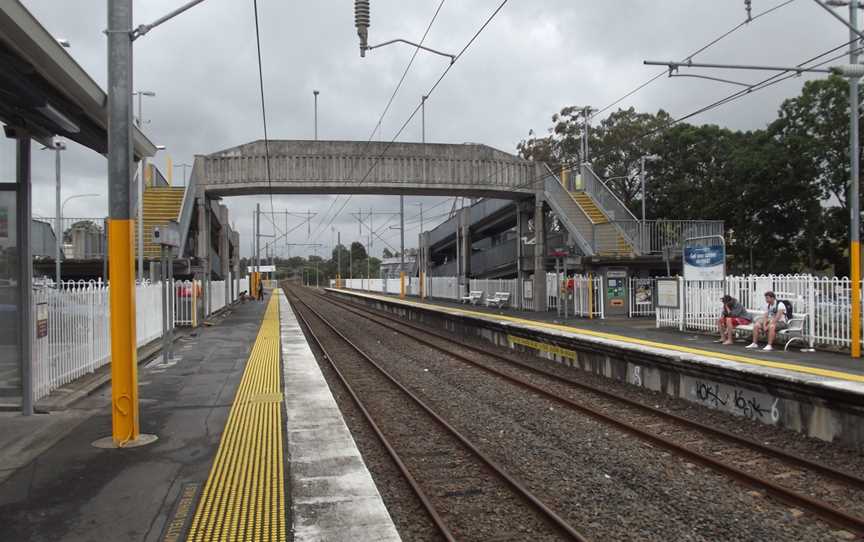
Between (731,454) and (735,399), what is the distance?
7.13ft

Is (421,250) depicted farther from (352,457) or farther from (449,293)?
(352,457)

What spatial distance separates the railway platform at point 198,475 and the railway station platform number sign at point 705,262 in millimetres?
10903

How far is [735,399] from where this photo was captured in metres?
9.15

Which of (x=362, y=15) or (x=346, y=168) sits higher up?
(x=346, y=168)

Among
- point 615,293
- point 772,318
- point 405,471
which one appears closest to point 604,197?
point 615,293

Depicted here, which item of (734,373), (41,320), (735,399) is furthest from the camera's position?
(735,399)

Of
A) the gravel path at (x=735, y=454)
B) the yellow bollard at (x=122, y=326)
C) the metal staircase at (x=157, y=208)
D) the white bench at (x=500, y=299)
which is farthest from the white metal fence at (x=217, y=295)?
the yellow bollard at (x=122, y=326)

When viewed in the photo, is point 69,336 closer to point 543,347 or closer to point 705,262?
point 543,347

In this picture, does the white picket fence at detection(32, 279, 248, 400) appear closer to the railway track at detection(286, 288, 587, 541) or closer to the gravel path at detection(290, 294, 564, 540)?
the railway track at detection(286, 288, 587, 541)

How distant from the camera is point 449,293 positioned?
46.8 m

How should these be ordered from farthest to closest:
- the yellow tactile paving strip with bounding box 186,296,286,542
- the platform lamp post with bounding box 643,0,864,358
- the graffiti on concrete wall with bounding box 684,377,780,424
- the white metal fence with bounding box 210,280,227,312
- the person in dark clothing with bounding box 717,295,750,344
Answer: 1. the white metal fence with bounding box 210,280,227,312
2. the person in dark clothing with bounding box 717,295,750,344
3. the platform lamp post with bounding box 643,0,864,358
4. the graffiti on concrete wall with bounding box 684,377,780,424
5. the yellow tactile paving strip with bounding box 186,296,286,542

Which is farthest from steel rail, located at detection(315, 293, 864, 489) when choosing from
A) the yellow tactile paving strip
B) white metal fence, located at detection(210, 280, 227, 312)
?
white metal fence, located at detection(210, 280, 227, 312)

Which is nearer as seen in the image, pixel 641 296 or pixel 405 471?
pixel 405 471

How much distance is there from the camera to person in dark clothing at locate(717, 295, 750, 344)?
47.4 feet
